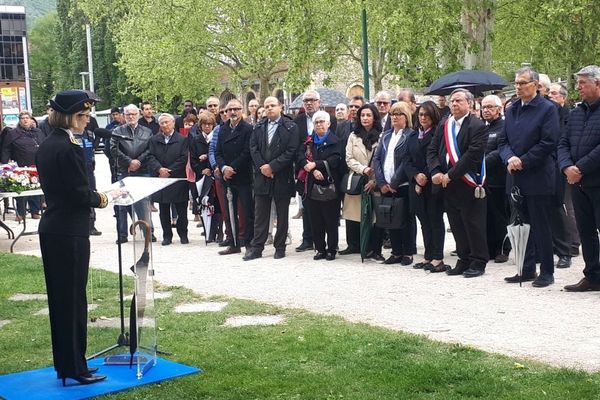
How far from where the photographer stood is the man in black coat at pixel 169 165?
15.5m

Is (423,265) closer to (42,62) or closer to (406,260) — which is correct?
(406,260)

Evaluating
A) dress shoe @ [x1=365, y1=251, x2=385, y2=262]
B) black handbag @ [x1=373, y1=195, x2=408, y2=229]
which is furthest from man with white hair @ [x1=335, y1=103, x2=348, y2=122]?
black handbag @ [x1=373, y1=195, x2=408, y2=229]

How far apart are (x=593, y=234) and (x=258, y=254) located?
16.9ft

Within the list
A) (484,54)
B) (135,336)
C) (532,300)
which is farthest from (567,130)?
(484,54)

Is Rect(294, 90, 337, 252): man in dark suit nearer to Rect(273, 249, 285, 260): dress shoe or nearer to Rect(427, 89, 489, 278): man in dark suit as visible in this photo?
Rect(273, 249, 285, 260): dress shoe

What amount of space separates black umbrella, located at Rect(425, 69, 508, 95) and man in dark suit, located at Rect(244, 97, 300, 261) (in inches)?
136

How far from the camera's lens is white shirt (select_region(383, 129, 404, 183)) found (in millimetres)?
12375

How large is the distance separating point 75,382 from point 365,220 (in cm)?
618

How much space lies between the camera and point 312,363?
756 cm

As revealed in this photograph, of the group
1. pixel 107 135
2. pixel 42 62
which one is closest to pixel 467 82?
pixel 107 135

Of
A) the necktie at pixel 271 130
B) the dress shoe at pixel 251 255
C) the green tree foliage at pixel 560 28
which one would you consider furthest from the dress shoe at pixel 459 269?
the green tree foliage at pixel 560 28

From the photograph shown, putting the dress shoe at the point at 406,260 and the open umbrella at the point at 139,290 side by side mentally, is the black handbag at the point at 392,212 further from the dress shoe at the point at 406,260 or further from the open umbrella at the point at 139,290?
the open umbrella at the point at 139,290

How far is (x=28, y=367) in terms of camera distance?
795cm

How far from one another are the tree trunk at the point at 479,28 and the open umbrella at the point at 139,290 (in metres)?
Answer: 14.2
